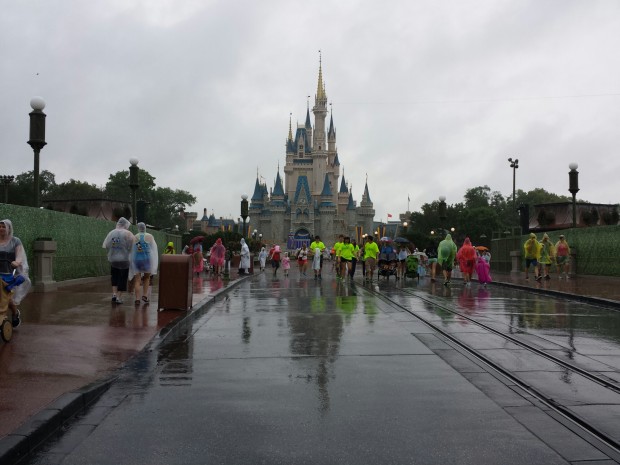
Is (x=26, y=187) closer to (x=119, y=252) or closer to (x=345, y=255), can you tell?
(x=345, y=255)

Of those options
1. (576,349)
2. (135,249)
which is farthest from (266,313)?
(576,349)

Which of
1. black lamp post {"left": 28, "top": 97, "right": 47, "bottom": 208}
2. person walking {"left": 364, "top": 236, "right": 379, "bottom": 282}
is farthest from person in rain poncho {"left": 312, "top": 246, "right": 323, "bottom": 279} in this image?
black lamp post {"left": 28, "top": 97, "right": 47, "bottom": 208}

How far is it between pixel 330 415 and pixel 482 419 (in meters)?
1.16

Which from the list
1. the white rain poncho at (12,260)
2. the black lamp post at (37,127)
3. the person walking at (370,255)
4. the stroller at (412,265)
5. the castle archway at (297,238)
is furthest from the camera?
the castle archway at (297,238)

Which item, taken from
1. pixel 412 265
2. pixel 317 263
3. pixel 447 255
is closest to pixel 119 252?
pixel 447 255

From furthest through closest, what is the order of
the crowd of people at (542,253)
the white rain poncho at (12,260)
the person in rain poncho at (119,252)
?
the crowd of people at (542,253)
the person in rain poncho at (119,252)
the white rain poncho at (12,260)

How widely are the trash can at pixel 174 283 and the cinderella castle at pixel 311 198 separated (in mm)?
124277

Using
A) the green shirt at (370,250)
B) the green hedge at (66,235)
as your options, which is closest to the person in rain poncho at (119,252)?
the green hedge at (66,235)

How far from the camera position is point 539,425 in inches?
198

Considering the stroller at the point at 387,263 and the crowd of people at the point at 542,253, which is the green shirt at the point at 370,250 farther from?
the crowd of people at the point at 542,253

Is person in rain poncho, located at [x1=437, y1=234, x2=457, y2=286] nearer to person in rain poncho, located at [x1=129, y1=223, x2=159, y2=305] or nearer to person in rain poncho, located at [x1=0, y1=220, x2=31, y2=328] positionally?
person in rain poncho, located at [x1=129, y1=223, x2=159, y2=305]

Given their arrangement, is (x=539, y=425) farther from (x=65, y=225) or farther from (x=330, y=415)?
(x=65, y=225)

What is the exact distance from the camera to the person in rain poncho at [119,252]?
13234mm

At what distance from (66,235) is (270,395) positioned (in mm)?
16140
